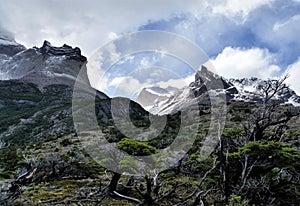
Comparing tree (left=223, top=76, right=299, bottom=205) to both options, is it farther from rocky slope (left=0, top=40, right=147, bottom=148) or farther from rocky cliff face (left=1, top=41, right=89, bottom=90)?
rocky cliff face (left=1, top=41, right=89, bottom=90)

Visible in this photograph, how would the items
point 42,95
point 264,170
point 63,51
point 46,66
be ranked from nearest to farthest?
point 264,170 < point 42,95 < point 46,66 < point 63,51

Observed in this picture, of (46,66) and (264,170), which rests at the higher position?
(46,66)

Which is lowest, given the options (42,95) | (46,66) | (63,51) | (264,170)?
(264,170)


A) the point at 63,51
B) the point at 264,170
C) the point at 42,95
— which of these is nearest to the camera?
the point at 264,170

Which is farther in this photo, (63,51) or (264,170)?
(63,51)

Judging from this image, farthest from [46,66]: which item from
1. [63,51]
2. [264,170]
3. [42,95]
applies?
[264,170]

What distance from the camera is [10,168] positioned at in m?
22.9

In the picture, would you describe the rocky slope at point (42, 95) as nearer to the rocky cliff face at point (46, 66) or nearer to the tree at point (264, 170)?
the rocky cliff face at point (46, 66)

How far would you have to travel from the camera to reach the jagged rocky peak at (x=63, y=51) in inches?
6149

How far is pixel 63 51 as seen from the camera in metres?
159

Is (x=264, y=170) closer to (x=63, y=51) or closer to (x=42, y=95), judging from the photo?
(x=42, y=95)

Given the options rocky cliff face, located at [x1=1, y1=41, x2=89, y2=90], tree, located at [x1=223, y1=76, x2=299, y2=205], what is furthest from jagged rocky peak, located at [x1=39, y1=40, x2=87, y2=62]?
tree, located at [x1=223, y1=76, x2=299, y2=205]

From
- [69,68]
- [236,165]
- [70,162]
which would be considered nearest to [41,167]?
[70,162]

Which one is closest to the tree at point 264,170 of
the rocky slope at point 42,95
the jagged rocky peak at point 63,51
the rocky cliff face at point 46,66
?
the rocky slope at point 42,95
